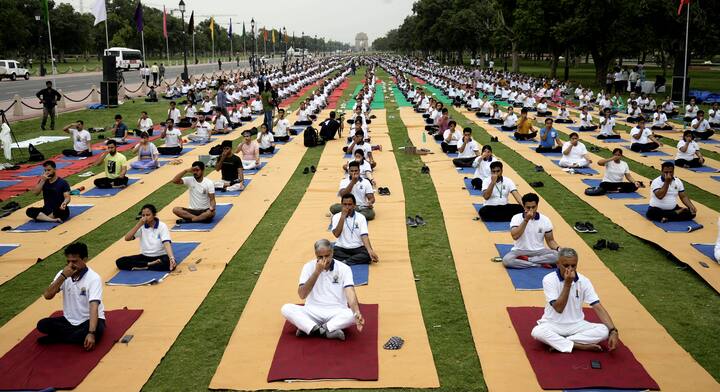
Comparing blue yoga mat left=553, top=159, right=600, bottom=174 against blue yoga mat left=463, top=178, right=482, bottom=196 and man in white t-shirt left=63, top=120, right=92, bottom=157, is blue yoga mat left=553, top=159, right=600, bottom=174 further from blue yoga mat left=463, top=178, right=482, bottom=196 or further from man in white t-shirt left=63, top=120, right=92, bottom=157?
man in white t-shirt left=63, top=120, right=92, bottom=157

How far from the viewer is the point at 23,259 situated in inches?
400

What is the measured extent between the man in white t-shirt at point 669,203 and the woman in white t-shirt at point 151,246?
325 inches

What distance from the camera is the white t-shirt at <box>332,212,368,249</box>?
30.2ft

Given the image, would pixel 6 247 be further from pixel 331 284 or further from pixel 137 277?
pixel 331 284

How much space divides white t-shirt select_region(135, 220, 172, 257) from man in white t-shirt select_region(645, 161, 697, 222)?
8.31 m

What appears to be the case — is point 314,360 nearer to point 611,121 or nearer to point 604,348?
point 604,348

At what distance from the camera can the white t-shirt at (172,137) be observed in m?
19.3

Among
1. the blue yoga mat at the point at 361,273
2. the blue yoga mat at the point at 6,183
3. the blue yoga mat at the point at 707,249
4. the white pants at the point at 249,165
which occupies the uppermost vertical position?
the white pants at the point at 249,165

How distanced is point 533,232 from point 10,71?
5259cm

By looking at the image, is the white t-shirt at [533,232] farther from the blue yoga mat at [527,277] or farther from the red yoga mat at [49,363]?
the red yoga mat at [49,363]

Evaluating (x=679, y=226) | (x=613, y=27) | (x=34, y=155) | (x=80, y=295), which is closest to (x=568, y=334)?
(x=80, y=295)

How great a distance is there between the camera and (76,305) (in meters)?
7.05

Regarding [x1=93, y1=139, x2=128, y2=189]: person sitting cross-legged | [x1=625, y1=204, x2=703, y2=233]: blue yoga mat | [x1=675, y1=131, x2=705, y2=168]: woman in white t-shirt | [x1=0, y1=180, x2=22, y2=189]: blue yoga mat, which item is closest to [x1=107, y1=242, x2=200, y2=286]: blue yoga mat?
[x1=93, y1=139, x2=128, y2=189]: person sitting cross-legged

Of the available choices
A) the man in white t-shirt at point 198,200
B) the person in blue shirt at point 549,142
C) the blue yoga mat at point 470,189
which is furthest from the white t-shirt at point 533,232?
the person in blue shirt at point 549,142
